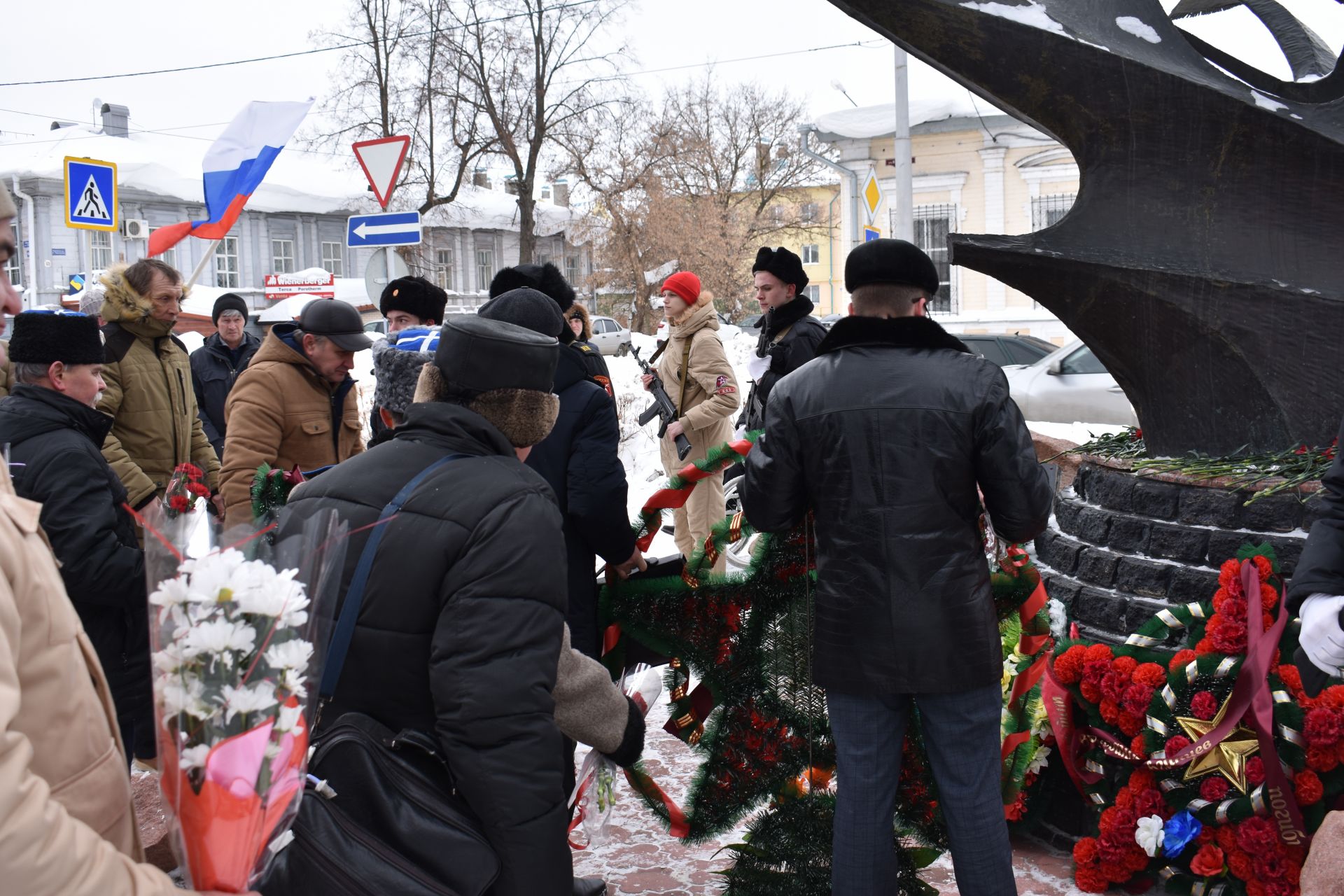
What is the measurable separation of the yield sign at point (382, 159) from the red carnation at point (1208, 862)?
23.1ft

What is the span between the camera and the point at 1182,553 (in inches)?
159

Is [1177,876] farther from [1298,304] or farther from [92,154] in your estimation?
[92,154]

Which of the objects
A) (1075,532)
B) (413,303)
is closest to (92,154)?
(413,303)

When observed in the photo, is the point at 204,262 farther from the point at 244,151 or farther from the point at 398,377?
the point at 398,377

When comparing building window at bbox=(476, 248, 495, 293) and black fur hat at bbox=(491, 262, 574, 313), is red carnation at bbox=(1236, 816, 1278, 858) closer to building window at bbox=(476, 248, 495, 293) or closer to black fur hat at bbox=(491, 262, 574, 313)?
black fur hat at bbox=(491, 262, 574, 313)

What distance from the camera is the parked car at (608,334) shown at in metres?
32.9

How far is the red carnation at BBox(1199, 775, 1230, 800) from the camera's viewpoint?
3248 millimetres

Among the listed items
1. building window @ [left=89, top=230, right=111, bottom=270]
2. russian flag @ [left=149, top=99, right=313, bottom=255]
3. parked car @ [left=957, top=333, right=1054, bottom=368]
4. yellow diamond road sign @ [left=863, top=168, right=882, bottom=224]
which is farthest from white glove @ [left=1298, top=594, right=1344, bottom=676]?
building window @ [left=89, top=230, right=111, bottom=270]

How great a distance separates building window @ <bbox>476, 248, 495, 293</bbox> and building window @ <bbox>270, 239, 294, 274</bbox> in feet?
25.6

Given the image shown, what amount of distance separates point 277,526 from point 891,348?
5.02 feet

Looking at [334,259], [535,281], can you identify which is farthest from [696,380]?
[334,259]

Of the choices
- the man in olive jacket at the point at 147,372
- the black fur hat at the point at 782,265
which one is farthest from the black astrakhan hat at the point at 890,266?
the man in olive jacket at the point at 147,372

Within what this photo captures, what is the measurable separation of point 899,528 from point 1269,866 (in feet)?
4.80

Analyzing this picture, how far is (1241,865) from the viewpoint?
3172 millimetres
